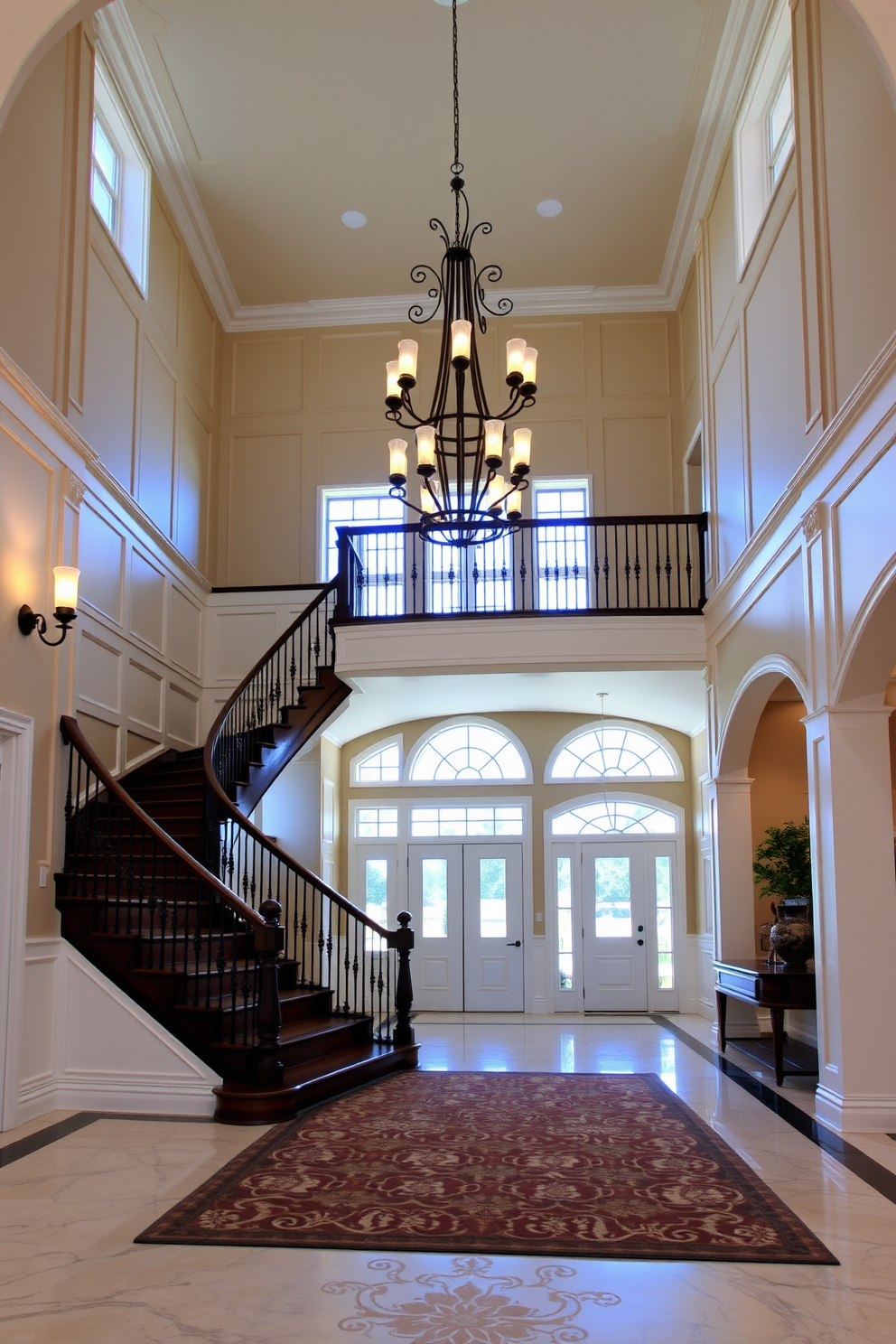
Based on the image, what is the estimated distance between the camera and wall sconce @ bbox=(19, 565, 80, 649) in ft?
20.6

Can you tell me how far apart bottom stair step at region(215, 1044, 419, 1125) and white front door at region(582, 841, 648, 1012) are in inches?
189

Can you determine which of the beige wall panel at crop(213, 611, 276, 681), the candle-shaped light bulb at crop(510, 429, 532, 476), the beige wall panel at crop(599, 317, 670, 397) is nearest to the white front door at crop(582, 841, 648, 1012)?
the beige wall panel at crop(213, 611, 276, 681)

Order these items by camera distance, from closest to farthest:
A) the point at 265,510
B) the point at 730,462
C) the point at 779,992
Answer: the point at 779,992 < the point at 730,462 < the point at 265,510

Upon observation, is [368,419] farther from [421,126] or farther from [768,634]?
[768,634]

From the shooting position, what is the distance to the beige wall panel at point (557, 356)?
480 inches

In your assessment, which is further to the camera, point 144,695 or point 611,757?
point 611,757

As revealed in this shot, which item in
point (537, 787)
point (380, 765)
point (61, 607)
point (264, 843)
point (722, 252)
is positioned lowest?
point (264, 843)

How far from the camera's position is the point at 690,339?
11.5 m

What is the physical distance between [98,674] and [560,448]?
19.7 feet

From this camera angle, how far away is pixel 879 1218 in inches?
168

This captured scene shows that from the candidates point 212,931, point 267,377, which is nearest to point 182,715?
point 212,931

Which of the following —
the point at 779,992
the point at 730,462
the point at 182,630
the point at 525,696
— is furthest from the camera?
the point at 525,696

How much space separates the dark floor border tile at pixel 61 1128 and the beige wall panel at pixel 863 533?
4502 mm

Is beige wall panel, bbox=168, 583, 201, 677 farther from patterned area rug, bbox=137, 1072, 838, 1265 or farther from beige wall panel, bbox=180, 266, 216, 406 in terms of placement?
patterned area rug, bbox=137, 1072, 838, 1265
